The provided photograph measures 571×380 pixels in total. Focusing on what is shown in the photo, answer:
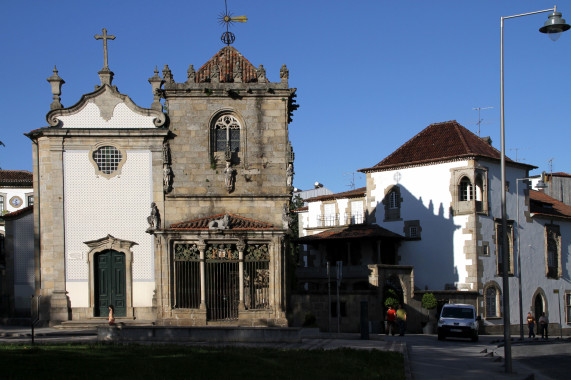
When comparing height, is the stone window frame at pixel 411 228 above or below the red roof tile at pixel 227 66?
below

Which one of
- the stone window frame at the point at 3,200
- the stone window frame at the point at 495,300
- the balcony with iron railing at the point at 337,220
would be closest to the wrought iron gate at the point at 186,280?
the stone window frame at the point at 495,300

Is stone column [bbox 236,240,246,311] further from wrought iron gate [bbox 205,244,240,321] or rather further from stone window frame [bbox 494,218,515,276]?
stone window frame [bbox 494,218,515,276]

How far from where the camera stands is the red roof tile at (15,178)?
6690 cm

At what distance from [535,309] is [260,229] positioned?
28916mm

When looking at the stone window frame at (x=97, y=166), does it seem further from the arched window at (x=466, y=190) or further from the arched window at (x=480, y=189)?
the arched window at (x=480, y=189)

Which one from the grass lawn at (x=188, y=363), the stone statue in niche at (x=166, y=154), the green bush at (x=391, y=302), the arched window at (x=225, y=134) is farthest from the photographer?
the green bush at (x=391, y=302)

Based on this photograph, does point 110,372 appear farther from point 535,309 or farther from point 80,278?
point 535,309

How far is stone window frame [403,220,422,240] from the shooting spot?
52.7m

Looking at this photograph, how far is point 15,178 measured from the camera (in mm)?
67812

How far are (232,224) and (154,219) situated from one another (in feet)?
10.1

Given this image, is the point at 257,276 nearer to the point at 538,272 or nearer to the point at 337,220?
the point at 538,272

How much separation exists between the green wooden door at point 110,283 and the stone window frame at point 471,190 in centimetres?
2455

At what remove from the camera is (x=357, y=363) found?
19.3m

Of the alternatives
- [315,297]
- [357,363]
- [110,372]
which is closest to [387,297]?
[315,297]
